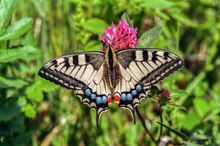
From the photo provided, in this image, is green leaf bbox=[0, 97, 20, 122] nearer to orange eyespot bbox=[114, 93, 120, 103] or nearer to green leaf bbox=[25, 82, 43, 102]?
green leaf bbox=[25, 82, 43, 102]

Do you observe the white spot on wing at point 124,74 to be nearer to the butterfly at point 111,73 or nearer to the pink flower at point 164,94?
the butterfly at point 111,73

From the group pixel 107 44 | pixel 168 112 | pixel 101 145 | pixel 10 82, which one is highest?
pixel 107 44

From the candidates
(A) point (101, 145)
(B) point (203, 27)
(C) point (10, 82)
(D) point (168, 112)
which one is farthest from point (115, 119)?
(B) point (203, 27)

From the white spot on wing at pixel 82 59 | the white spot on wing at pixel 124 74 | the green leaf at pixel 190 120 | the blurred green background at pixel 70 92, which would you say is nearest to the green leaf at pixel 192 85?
the blurred green background at pixel 70 92

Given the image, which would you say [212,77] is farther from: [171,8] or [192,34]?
[171,8]

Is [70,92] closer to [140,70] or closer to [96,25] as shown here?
[96,25]

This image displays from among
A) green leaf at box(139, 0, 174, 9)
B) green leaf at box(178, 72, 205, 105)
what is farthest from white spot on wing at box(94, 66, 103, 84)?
green leaf at box(178, 72, 205, 105)
